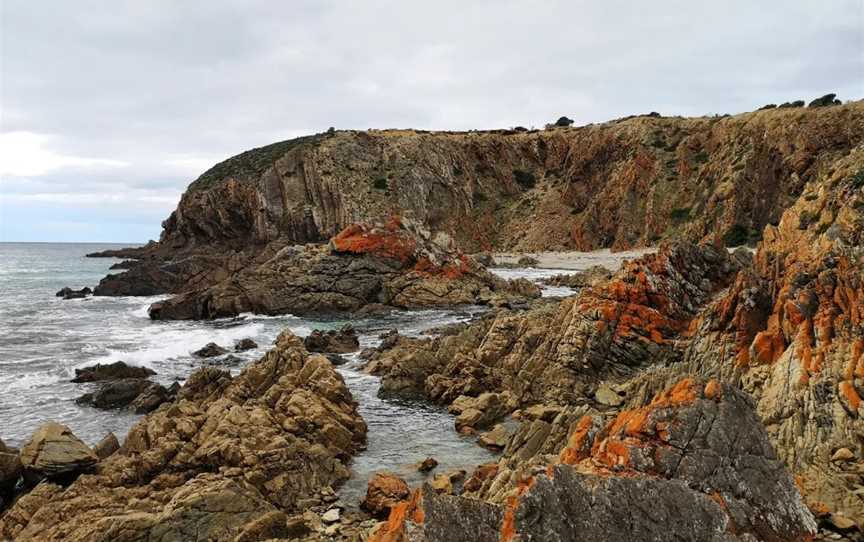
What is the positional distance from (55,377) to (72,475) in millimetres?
14995

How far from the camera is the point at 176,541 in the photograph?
902 cm

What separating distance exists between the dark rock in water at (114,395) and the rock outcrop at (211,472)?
4014 millimetres

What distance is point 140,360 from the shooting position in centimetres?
2744

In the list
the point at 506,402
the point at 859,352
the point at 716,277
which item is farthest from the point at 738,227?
the point at 859,352

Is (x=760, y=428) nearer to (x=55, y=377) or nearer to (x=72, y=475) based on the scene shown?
(x=72, y=475)

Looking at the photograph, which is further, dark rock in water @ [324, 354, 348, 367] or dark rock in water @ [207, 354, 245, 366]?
dark rock in water @ [207, 354, 245, 366]

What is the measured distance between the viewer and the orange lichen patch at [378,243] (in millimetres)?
47531

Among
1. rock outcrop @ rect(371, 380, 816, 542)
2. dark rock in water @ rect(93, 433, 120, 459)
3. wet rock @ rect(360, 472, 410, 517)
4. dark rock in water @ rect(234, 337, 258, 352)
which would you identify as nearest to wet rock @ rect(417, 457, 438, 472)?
wet rock @ rect(360, 472, 410, 517)

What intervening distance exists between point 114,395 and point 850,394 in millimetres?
20782

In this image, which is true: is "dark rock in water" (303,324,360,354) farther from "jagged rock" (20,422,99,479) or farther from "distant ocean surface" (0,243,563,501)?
"jagged rock" (20,422,99,479)

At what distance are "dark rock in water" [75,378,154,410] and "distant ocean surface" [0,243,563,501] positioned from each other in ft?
1.50

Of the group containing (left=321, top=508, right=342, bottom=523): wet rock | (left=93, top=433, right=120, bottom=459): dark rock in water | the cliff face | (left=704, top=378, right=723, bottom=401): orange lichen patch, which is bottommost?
(left=321, top=508, right=342, bottom=523): wet rock

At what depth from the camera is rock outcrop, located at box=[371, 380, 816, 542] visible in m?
6.27

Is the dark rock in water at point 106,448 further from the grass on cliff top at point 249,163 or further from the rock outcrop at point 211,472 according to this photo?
the grass on cliff top at point 249,163
